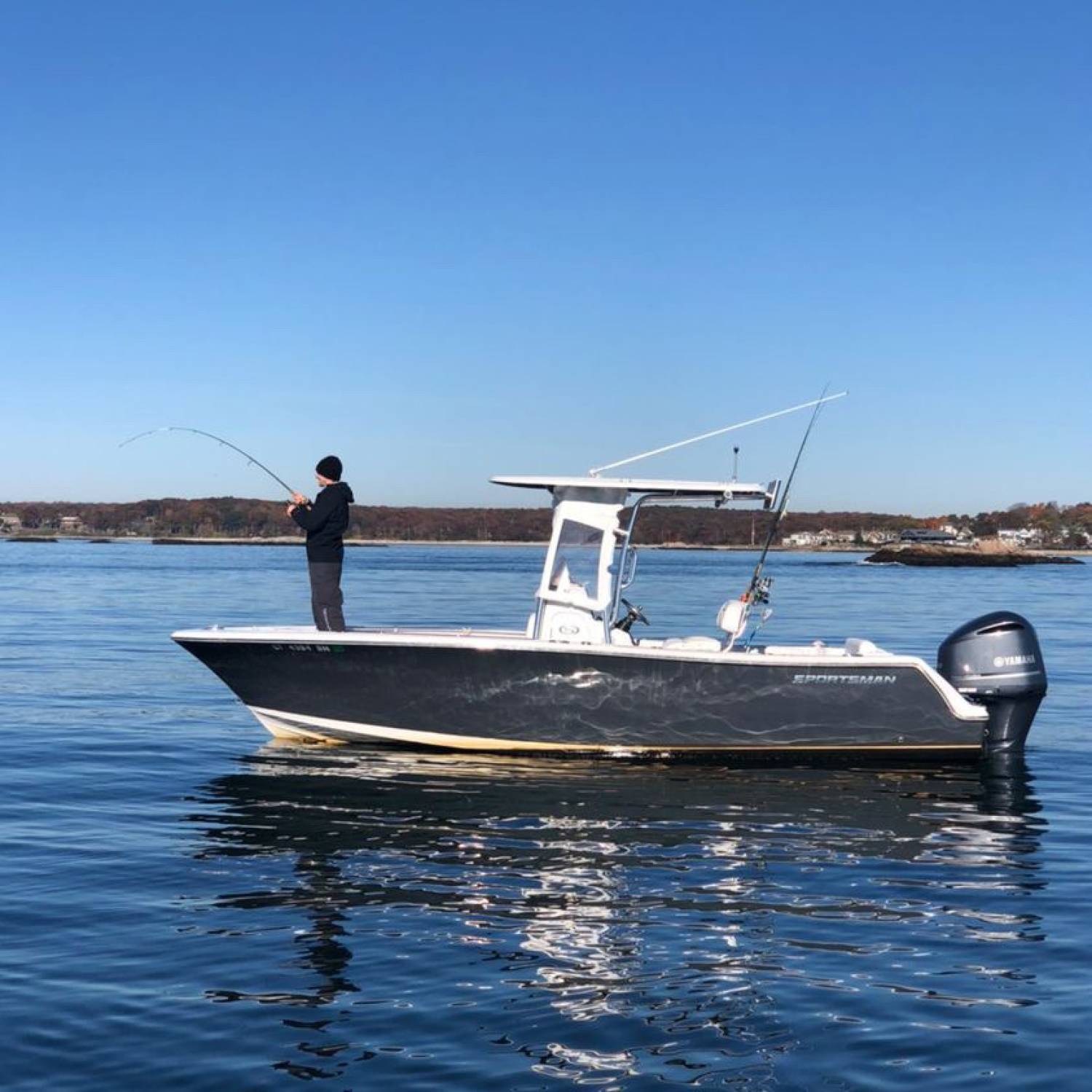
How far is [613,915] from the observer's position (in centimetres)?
794

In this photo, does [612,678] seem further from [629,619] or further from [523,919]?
[523,919]

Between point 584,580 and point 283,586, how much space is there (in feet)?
134

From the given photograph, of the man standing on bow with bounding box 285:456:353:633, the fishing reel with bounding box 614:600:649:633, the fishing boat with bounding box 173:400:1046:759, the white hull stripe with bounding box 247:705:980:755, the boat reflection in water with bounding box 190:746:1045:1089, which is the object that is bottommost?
the boat reflection in water with bounding box 190:746:1045:1089

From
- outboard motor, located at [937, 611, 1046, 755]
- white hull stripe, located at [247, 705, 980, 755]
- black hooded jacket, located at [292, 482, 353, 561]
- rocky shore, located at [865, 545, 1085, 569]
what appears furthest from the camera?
rocky shore, located at [865, 545, 1085, 569]

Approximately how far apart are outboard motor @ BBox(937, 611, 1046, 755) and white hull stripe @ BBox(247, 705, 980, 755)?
1.87 ft

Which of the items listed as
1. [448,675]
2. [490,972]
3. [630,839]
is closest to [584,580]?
[448,675]

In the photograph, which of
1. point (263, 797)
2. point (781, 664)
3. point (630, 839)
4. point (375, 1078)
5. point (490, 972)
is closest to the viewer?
point (375, 1078)

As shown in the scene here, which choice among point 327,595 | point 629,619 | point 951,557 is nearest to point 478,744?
point 629,619

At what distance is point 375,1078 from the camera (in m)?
5.53

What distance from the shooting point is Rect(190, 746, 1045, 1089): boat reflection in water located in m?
6.00

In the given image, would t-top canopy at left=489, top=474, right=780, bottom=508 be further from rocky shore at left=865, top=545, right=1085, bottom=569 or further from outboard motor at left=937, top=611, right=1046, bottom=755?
rocky shore at left=865, top=545, right=1085, bottom=569

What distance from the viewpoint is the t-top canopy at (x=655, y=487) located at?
42.4ft

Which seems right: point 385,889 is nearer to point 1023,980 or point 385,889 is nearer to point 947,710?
point 1023,980

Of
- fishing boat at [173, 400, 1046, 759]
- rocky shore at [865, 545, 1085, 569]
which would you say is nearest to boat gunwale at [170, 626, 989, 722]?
fishing boat at [173, 400, 1046, 759]
